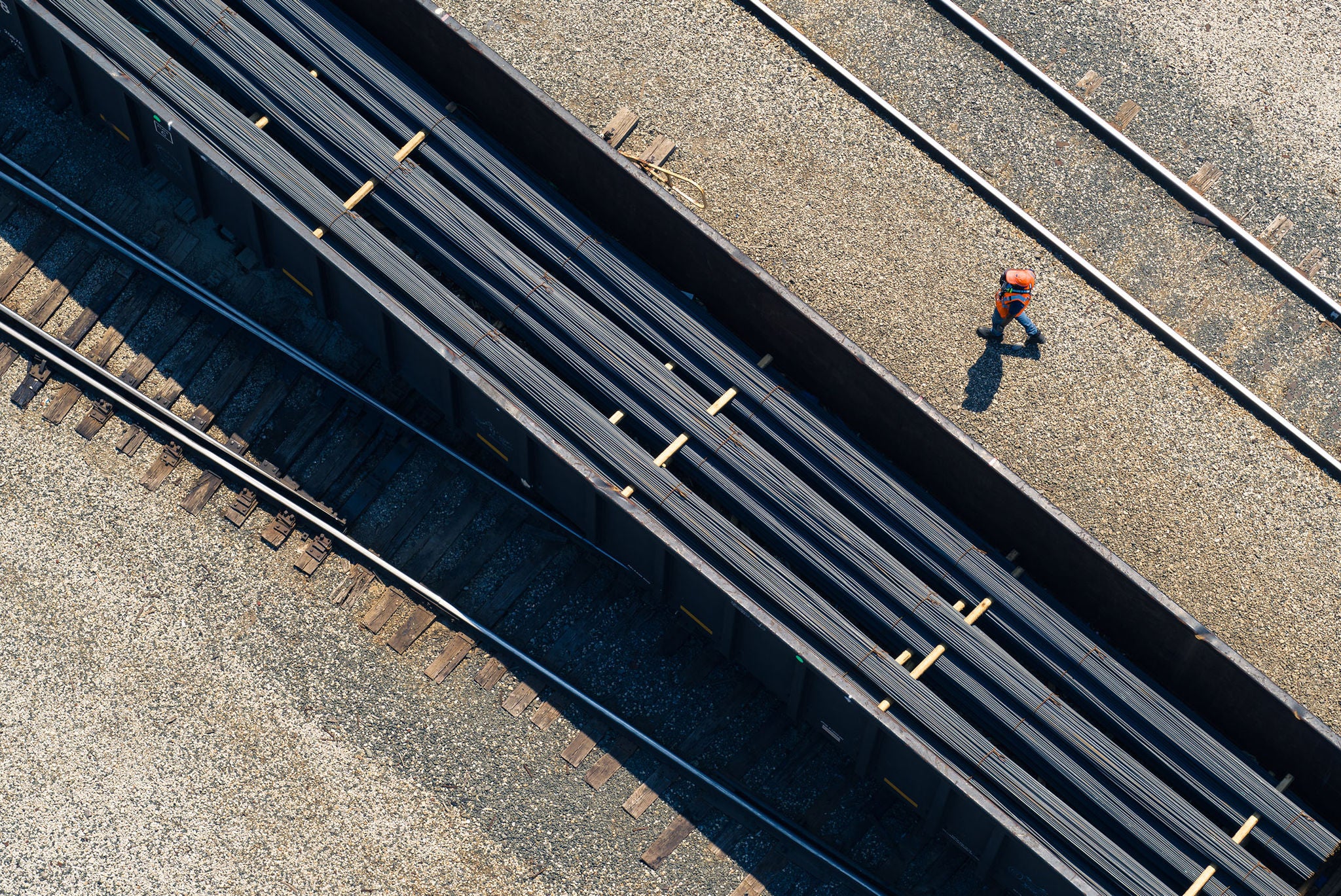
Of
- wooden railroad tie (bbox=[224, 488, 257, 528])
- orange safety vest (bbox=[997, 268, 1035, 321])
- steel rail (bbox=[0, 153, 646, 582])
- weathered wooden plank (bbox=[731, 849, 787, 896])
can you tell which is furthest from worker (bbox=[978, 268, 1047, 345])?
wooden railroad tie (bbox=[224, 488, 257, 528])

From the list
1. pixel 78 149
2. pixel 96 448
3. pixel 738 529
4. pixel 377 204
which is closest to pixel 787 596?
pixel 738 529

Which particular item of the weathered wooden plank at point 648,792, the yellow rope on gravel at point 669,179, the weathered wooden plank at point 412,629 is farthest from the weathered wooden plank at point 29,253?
the weathered wooden plank at point 648,792

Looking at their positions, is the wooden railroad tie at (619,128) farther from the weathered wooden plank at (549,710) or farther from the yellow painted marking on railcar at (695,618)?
the weathered wooden plank at (549,710)

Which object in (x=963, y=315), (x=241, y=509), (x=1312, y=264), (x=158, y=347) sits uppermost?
(x=1312, y=264)

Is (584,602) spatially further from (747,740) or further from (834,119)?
(834,119)

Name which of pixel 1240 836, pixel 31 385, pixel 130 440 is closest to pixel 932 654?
pixel 1240 836

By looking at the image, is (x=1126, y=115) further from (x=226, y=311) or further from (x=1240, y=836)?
(x=226, y=311)

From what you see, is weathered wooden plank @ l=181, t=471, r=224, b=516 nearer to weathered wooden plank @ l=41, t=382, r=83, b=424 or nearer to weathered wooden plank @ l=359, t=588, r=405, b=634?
weathered wooden plank @ l=41, t=382, r=83, b=424
